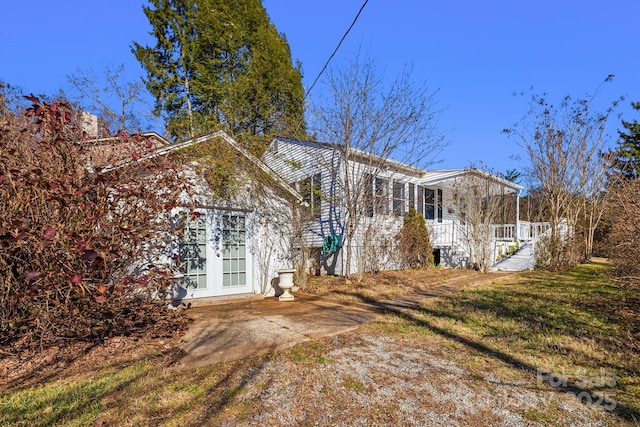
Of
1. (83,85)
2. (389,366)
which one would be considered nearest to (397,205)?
(389,366)

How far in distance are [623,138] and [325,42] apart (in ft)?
93.4

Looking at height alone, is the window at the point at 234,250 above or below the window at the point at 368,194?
below

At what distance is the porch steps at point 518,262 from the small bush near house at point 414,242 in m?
3.43

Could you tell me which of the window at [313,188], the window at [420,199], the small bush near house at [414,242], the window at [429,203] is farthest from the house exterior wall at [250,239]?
the window at [429,203]

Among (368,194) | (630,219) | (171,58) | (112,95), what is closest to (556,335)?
(630,219)

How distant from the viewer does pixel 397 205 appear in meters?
13.2

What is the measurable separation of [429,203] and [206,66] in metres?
14.4

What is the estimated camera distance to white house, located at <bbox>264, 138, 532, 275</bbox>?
34.3 ft

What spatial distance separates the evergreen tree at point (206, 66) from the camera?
1886cm

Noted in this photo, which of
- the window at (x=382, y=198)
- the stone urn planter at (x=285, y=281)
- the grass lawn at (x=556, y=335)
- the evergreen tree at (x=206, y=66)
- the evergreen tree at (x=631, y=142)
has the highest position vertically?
the evergreen tree at (x=206, y=66)

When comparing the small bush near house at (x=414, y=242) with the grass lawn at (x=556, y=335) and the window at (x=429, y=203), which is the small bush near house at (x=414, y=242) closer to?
the grass lawn at (x=556, y=335)

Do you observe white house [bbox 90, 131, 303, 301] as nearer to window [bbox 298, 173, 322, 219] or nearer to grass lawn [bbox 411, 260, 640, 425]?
window [bbox 298, 173, 322, 219]

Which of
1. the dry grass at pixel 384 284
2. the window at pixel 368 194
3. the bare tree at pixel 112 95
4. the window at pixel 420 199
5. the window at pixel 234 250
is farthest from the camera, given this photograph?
the bare tree at pixel 112 95

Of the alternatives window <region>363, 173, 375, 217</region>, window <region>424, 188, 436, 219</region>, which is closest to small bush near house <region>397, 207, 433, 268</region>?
window <region>363, 173, 375, 217</region>
